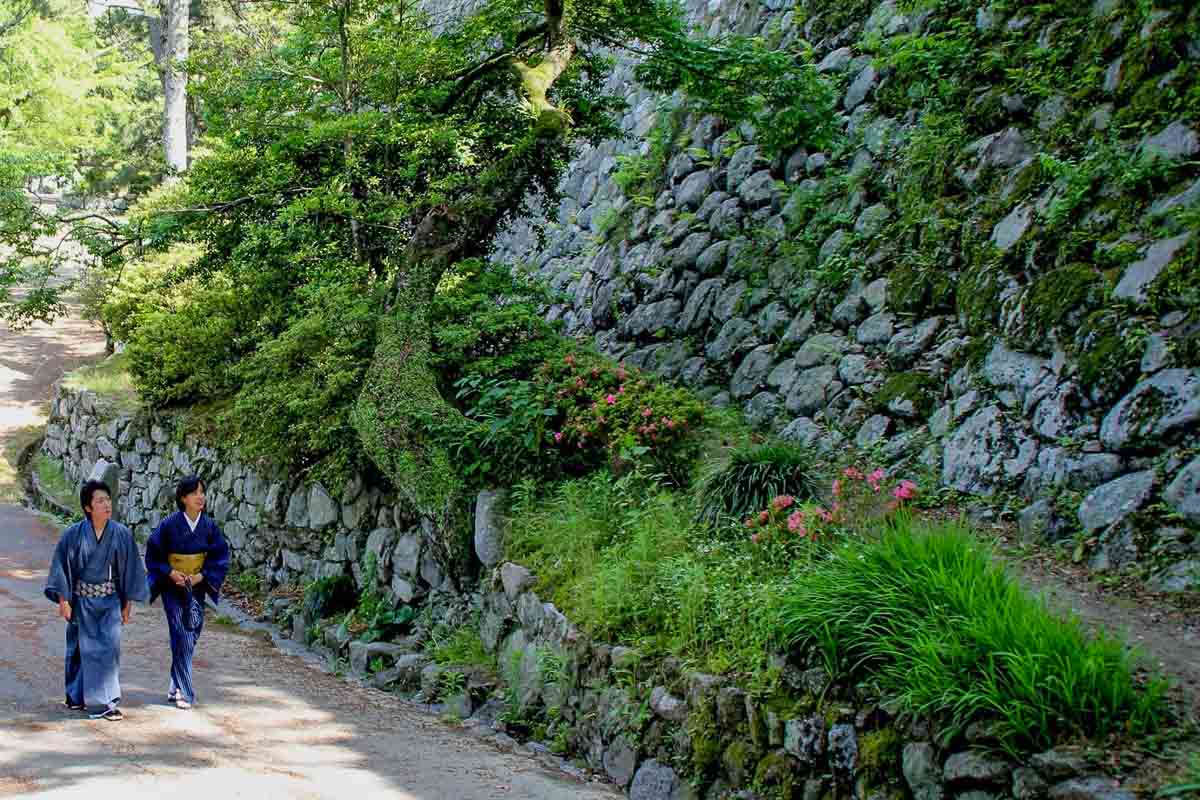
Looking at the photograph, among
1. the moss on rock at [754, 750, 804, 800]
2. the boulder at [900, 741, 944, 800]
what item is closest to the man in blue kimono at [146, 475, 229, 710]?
the moss on rock at [754, 750, 804, 800]

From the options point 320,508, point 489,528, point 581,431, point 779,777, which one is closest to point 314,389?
point 320,508

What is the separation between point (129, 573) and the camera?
605cm

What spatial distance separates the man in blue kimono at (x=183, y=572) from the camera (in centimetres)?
633

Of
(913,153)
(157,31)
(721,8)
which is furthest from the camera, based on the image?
(157,31)

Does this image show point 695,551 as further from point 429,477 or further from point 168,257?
point 168,257

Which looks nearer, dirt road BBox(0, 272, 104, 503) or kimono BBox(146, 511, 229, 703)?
kimono BBox(146, 511, 229, 703)

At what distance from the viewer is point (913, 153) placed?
9273 mm

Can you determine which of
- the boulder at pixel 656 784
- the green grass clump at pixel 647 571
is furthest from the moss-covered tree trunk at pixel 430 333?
the boulder at pixel 656 784

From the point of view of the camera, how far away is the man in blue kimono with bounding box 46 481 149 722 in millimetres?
5898

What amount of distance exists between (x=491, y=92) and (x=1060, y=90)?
619 centimetres

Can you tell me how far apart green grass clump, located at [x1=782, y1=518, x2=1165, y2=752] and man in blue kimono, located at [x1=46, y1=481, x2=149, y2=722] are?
4054mm

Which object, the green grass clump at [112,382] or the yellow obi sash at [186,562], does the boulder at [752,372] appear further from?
the green grass clump at [112,382]

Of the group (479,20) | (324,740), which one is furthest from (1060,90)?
(324,740)

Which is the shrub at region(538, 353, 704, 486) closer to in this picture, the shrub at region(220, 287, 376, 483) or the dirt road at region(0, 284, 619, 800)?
the shrub at region(220, 287, 376, 483)
